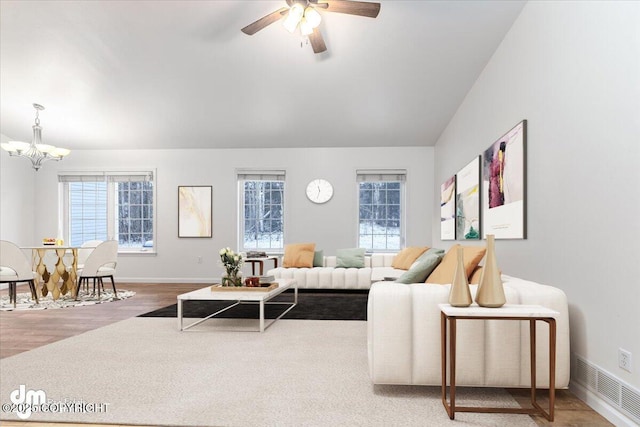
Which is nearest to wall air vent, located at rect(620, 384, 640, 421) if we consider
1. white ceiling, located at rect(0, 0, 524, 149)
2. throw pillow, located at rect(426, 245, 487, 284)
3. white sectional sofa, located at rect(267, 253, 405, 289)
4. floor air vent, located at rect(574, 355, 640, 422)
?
floor air vent, located at rect(574, 355, 640, 422)

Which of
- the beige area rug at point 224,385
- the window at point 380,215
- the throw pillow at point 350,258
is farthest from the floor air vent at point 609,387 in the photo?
the window at point 380,215

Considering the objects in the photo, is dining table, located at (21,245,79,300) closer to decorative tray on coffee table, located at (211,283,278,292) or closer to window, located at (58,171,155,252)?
window, located at (58,171,155,252)

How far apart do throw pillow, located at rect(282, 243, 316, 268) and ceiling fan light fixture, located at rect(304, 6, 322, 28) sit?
12.9 feet

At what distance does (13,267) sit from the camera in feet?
17.5

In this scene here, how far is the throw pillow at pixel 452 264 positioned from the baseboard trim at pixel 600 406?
87cm

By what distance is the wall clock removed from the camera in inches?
304

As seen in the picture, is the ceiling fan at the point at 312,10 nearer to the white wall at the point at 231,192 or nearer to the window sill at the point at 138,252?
the white wall at the point at 231,192

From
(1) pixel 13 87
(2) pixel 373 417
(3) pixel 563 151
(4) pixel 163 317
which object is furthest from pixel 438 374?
(1) pixel 13 87

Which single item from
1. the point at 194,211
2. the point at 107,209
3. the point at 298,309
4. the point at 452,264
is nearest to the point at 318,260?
the point at 298,309

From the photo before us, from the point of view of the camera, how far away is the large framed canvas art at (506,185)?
3.15 metres

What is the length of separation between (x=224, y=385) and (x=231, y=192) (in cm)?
576

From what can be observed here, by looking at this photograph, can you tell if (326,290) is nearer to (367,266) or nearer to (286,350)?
(367,266)

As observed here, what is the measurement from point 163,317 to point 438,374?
327 centimetres

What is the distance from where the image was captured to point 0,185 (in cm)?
729
